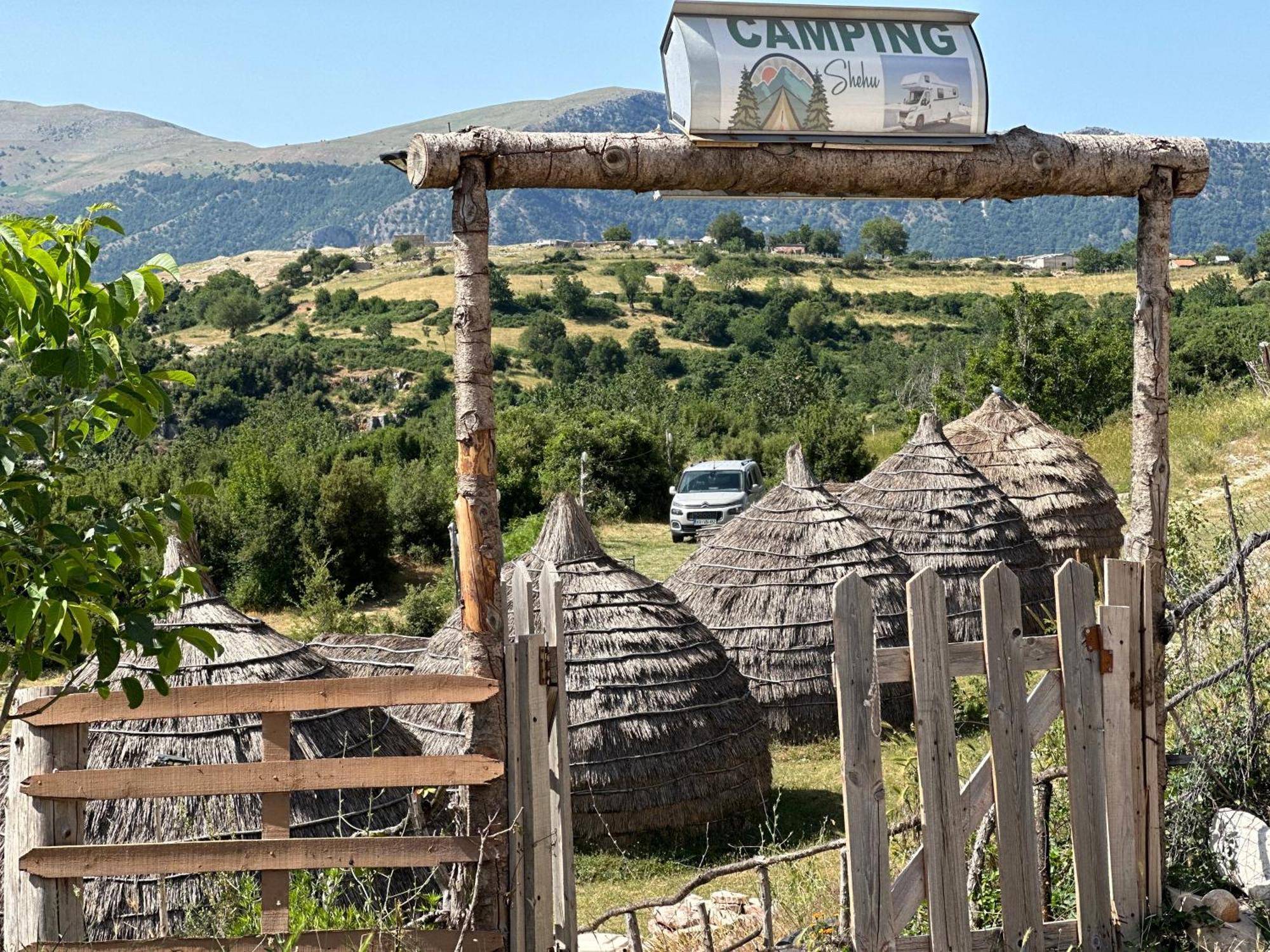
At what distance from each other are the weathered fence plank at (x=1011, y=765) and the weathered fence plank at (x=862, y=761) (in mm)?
488

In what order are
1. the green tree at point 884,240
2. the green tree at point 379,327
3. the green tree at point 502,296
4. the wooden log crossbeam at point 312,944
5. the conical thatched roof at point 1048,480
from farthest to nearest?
the green tree at point 884,240 → the green tree at point 502,296 → the green tree at point 379,327 → the conical thatched roof at point 1048,480 → the wooden log crossbeam at point 312,944

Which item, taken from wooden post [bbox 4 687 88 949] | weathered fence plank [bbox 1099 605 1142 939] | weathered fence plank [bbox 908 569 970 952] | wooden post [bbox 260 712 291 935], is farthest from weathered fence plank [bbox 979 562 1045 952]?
wooden post [bbox 4 687 88 949]

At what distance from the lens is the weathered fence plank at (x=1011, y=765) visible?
4684mm

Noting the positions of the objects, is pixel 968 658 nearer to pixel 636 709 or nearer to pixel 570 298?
pixel 636 709

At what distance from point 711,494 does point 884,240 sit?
8045 centimetres

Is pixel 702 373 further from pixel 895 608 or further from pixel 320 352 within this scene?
pixel 895 608

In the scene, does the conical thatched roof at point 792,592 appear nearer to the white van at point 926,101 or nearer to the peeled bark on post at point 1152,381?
the peeled bark on post at point 1152,381

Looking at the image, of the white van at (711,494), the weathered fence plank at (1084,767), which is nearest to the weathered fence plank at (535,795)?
the weathered fence plank at (1084,767)

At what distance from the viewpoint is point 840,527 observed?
44.9 feet

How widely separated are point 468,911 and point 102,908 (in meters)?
3.43

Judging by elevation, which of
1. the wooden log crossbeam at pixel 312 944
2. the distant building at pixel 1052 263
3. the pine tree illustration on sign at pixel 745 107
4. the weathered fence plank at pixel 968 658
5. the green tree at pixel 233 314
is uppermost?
the distant building at pixel 1052 263

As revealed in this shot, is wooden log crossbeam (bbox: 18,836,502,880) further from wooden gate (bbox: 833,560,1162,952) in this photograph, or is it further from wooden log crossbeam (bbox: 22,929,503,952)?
wooden gate (bbox: 833,560,1162,952)

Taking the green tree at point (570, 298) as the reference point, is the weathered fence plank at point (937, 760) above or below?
below

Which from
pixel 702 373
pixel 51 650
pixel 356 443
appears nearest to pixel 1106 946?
pixel 51 650
